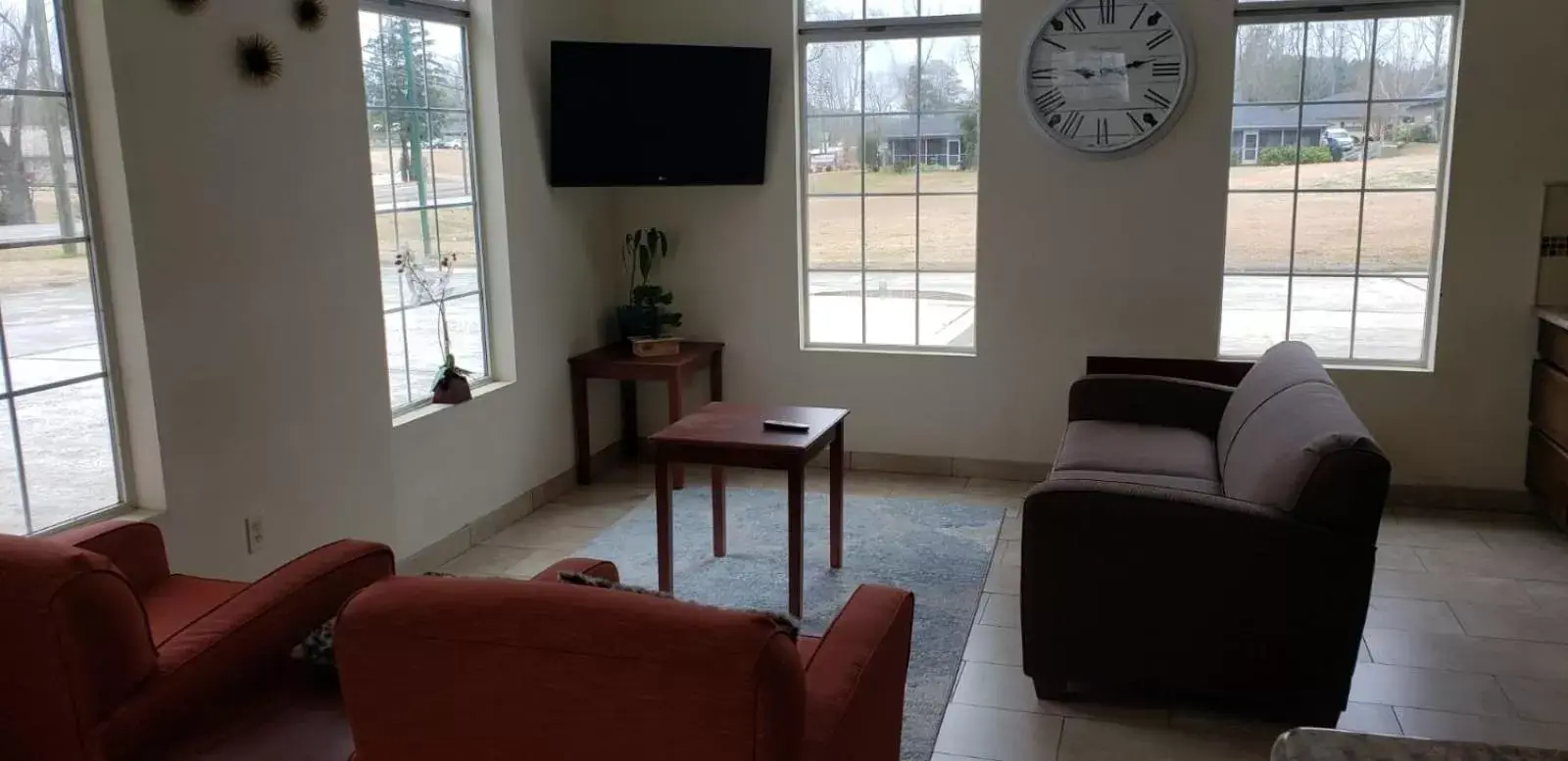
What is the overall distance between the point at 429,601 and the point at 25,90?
1.97 metres

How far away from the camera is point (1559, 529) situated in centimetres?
433

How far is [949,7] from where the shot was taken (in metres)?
4.90

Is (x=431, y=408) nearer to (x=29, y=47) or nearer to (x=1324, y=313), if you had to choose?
(x=29, y=47)

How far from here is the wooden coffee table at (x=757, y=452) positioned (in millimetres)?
3520

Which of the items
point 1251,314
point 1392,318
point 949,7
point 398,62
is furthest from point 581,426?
point 1392,318

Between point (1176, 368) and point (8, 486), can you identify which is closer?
point (8, 486)

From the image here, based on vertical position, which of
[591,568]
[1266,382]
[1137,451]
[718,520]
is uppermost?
[1266,382]

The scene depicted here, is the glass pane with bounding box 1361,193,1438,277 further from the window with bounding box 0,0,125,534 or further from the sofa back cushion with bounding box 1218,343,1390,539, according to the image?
the window with bounding box 0,0,125,534

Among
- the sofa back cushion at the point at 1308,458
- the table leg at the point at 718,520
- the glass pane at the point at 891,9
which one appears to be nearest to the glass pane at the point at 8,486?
the table leg at the point at 718,520

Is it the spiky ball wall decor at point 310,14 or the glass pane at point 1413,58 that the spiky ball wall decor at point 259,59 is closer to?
the spiky ball wall decor at point 310,14

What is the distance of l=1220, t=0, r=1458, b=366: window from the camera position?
14.7 ft

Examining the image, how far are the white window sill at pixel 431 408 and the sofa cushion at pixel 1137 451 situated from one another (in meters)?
2.17

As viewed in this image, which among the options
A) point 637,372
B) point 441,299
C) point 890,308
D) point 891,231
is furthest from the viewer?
point 890,308

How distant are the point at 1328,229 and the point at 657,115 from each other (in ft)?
9.15
